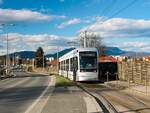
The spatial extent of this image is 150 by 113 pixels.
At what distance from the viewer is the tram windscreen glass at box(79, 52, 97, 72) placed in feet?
139

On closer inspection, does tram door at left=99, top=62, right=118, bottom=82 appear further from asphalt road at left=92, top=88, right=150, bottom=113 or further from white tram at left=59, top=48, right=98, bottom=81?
asphalt road at left=92, top=88, right=150, bottom=113

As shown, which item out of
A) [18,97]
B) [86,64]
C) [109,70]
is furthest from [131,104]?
[109,70]

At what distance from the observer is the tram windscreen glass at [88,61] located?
42300 mm

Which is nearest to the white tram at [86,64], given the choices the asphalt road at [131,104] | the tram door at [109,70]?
the tram door at [109,70]

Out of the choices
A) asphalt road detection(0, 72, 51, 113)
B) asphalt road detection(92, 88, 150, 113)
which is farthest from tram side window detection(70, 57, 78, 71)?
asphalt road detection(92, 88, 150, 113)

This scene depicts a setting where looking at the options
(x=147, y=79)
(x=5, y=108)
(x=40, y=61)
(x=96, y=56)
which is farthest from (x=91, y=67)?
(x=40, y=61)

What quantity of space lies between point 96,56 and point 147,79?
730 centimetres

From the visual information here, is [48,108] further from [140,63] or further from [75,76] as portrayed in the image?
[75,76]

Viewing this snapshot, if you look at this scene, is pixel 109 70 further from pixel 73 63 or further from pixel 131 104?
pixel 131 104

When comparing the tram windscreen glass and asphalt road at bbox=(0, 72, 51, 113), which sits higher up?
the tram windscreen glass

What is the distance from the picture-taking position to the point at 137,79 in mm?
40938

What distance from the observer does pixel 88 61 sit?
42688mm

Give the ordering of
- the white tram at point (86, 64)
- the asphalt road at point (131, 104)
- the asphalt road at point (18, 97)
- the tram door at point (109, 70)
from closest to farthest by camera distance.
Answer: the asphalt road at point (131, 104)
the asphalt road at point (18, 97)
the white tram at point (86, 64)
the tram door at point (109, 70)

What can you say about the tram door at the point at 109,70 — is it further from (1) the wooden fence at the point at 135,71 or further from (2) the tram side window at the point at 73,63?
(2) the tram side window at the point at 73,63
